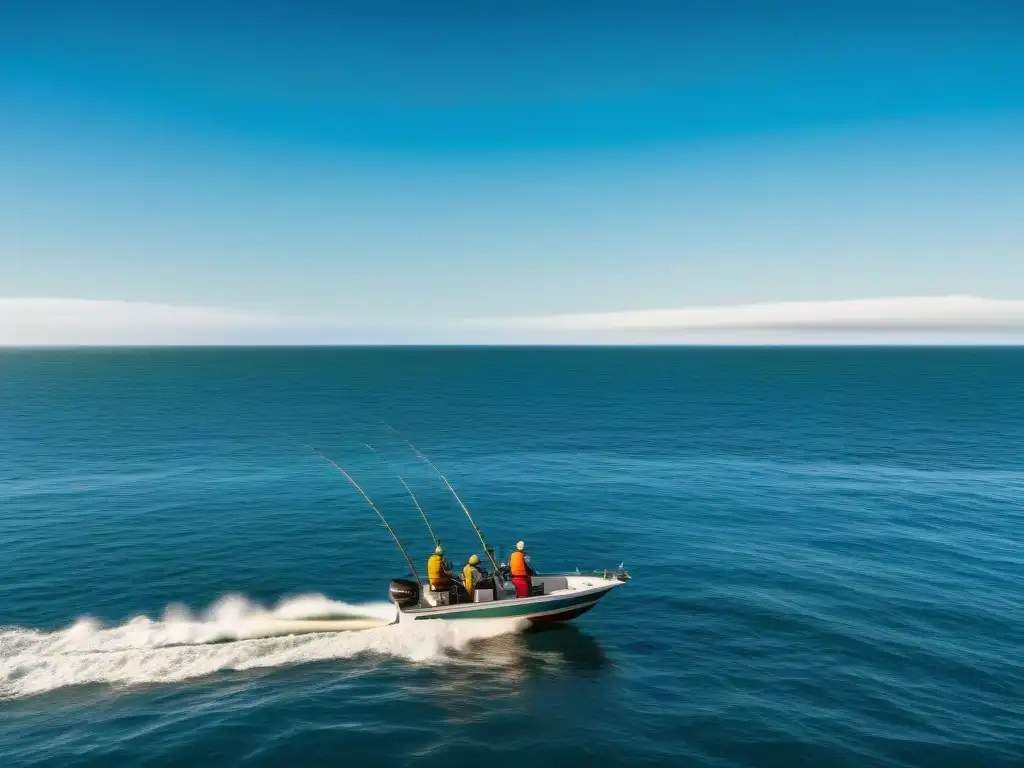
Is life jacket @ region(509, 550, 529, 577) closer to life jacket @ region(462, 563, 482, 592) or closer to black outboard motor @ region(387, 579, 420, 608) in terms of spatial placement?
life jacket @ region(462, 563, 482, 592)

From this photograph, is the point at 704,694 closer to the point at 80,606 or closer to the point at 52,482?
the point at 80,606

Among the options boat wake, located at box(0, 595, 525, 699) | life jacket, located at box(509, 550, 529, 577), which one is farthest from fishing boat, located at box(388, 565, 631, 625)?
life jacket, located at box(509, 550, 529, 577)

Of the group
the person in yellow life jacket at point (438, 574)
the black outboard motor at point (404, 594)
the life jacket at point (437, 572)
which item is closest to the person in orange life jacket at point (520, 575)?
the person in yellow life jacket at point (438, 574)

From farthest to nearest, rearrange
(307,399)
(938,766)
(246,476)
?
(307,399) < (246,476) < (938,766)

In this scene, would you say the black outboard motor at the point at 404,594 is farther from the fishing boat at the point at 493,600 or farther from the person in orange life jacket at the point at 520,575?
the person in orange life jacket at the point at 520,575

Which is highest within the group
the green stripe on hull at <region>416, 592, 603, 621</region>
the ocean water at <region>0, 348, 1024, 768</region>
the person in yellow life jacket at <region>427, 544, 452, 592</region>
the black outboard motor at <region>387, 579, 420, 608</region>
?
the person in yellow life jacket at <region>427, 544, 452, 592</region>

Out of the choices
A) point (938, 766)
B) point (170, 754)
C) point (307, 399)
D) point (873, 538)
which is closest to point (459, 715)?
point (170, 754)

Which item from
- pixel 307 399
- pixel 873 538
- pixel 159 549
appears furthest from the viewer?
pixel 307 399

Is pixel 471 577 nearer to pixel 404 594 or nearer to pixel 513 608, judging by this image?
pixel 513 608
